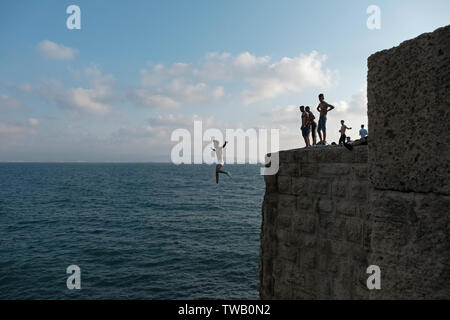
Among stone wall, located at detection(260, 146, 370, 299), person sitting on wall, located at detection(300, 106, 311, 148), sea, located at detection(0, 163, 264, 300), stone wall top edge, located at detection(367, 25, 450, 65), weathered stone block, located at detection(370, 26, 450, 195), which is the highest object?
person sitting on wall, located at detection(300, 106, 311, 148)

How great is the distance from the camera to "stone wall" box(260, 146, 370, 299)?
5.32 m

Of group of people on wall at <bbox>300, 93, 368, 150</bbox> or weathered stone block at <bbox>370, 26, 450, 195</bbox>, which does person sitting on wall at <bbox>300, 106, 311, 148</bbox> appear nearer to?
group of people on wall at <bbox>300, 93, 368, 150</bbox>

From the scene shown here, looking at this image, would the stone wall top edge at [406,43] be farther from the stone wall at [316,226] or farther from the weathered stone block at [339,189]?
the weathered stone block at [339,189]

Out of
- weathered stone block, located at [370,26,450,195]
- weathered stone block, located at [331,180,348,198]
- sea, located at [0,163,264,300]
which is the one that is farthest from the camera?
sea, located at [0,163,264,300]

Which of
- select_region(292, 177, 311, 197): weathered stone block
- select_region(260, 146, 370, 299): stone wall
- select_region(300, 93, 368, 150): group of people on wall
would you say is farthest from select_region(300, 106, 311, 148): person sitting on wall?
select_region(292, 177, 311, 197): weathered stone block

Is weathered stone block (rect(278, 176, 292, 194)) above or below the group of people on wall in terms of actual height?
below

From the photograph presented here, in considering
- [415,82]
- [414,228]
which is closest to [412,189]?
[414,228]

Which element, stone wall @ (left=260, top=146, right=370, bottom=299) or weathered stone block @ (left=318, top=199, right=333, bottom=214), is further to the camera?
weathered stone block @ (left=318, top=199, right=333, bottom=214)

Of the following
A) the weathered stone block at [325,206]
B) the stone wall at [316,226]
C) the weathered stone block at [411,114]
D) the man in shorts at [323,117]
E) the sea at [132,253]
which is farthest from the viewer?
the sea at [132,253]

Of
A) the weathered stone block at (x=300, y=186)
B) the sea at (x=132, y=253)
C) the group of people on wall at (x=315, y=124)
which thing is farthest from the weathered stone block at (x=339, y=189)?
the sea at (x=132, y=253)

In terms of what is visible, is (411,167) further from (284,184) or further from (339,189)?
(284,184)

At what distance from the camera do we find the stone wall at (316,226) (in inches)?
209

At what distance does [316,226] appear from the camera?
19.7 feet

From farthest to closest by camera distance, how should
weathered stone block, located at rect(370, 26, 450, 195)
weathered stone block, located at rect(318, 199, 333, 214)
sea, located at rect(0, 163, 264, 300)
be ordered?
sea, located at rect(0, 163, 264, 300) < weathered stone block, located at rect(318, 199, 333, 214) < weathered stone block, located at rect(370, 26, 450, 195)
